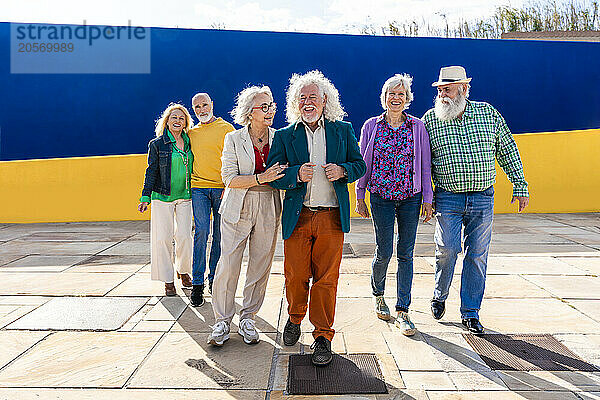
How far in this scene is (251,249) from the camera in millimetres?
3795

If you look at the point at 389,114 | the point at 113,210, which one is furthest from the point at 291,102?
the point at 113,210

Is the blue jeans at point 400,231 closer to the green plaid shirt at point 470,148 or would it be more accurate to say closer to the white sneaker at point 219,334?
the green plaid shirt at point 470,148

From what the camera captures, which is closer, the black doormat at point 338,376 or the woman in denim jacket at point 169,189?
the black doormat at point 338,376

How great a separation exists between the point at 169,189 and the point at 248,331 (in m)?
1.55

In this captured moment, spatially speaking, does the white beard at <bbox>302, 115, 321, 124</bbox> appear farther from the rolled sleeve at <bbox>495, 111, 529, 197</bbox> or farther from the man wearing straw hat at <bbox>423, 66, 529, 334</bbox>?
the rolled sleeve at <bbox>495, 111, 529, 197</bbox>

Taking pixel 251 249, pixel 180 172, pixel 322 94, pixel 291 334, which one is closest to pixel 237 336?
pixel 291 334

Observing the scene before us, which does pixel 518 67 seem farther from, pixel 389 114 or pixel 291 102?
pixel 291 102

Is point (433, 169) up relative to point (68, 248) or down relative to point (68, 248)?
up

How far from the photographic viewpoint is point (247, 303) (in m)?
3.87

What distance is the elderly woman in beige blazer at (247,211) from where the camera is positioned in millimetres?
3654

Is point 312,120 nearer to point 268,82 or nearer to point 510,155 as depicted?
point 510,155

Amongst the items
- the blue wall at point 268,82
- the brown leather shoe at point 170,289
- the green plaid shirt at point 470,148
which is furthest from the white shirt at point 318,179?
the blue wall at point 268,82

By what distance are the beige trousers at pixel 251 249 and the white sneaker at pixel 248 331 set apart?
6cm

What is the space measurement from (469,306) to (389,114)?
1.47m
